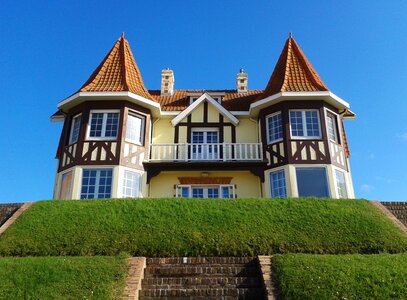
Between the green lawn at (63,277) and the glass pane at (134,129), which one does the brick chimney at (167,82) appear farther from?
the green lawn at (63,277)

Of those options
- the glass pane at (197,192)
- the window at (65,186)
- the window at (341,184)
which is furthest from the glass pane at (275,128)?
the window at (65,186)

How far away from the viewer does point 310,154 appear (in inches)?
694

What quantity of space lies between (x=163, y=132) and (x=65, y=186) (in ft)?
17.8

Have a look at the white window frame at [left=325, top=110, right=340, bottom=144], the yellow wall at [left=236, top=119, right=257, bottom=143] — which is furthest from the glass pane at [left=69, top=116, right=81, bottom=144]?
the white window frame at [left=325, top=110, right=340, bottom=144]

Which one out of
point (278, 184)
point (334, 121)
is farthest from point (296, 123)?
point (278, 184)

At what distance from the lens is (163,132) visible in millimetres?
20250

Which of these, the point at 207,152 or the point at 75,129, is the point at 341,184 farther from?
the point at 75,129

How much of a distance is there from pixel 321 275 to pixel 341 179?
9.74 metres

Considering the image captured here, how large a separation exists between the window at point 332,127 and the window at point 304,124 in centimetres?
65

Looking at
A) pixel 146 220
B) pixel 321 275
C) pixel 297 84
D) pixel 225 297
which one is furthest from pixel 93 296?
pixel 297 84

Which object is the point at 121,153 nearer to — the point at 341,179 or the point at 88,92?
the point at 88,92

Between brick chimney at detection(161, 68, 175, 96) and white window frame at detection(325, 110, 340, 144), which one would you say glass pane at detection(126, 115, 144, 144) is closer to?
brick chimney at detection(161, 68, 175, 96)

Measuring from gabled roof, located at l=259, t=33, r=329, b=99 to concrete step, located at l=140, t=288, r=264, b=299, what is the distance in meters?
11.6

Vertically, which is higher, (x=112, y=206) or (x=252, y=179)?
(x=252, y=179)
